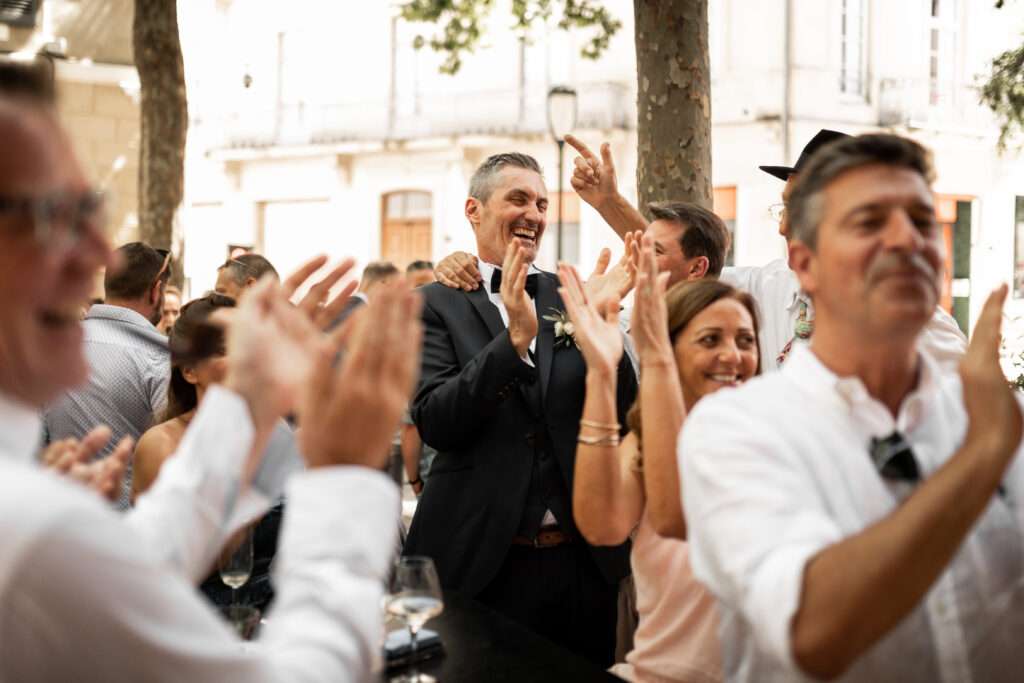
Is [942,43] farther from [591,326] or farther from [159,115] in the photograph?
[591,326]

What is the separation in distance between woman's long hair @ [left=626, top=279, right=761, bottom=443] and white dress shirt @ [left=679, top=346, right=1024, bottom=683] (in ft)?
3.10

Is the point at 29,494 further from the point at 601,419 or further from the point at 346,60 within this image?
the point at 346,60

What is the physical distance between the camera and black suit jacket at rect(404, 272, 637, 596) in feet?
10.8

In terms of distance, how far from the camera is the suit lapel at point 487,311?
3666 millimetres

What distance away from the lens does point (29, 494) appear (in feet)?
3.80

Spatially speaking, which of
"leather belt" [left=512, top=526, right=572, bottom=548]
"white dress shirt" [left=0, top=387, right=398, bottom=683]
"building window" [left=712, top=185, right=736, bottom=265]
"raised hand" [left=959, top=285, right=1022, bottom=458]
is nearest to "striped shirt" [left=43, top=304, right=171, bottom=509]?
"leather belt" [left=512, top=526, right=572, bottom=548]

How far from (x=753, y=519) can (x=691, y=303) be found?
1.28 meters

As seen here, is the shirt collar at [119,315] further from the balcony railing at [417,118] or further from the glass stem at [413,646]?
the balcony railing at [417,118]

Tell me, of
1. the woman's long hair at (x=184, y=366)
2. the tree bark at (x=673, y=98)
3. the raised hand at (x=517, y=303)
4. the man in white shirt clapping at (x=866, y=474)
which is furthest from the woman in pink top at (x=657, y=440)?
the tree bark at (x=673, y=98)

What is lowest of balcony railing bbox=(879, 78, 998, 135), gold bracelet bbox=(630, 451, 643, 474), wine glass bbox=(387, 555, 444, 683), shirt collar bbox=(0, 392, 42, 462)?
wine glass bbox=(387, 555, 444, 683)

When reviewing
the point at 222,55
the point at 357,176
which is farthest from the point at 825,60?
the point at 222,55

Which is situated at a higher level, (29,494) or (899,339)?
(899,339)

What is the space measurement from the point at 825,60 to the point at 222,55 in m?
13.0

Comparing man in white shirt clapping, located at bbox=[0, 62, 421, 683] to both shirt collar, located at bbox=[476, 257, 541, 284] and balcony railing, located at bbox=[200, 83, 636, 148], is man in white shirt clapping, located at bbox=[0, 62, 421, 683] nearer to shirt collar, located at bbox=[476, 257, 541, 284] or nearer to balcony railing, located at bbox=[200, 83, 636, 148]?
shirt collar, located at bbox=[476, 257, 541, 284]
